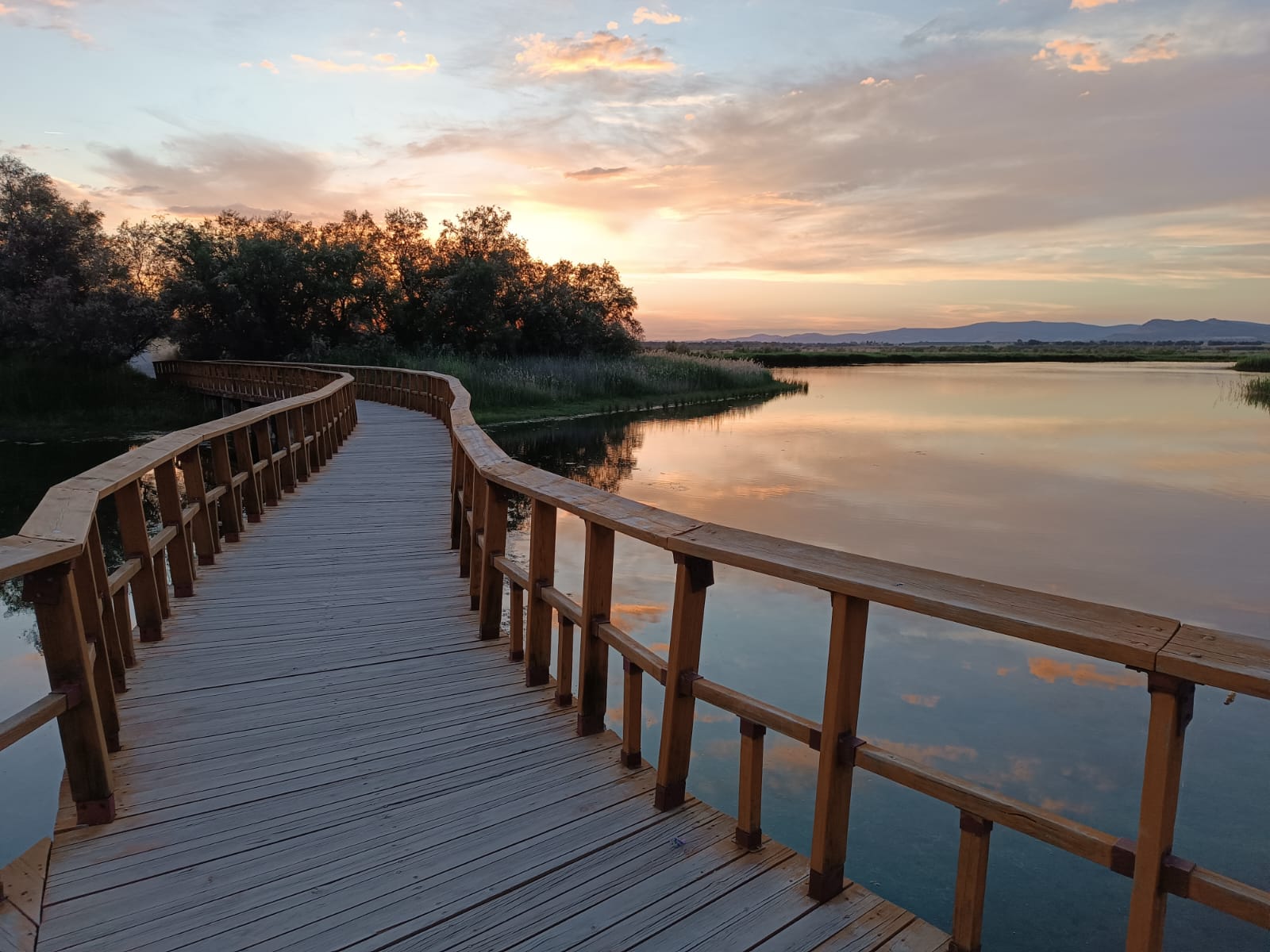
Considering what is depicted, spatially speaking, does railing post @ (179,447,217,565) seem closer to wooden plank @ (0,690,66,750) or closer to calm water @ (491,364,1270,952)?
wooden plank @ (0,690,66,750)

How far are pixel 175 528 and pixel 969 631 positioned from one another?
7.27 meters

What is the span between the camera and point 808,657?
7254 mm

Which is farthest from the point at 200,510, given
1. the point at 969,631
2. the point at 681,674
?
the point at 969,631

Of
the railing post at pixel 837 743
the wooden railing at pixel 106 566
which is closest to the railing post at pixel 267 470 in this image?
the wooden railing at pixel 106 566

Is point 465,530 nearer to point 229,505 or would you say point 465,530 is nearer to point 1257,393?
point 229,505

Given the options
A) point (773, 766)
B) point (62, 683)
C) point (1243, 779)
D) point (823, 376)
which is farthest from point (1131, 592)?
point (823, 376)

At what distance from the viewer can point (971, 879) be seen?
2057mm

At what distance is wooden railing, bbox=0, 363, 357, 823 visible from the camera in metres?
2.53

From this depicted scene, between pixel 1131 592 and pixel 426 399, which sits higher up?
pixel 426 399

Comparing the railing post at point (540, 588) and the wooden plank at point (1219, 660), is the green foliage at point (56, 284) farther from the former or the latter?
the wooden plank at point (1219, 660)

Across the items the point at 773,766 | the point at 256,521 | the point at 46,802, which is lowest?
the point at 46,802

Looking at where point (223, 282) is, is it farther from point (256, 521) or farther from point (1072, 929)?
point (1072, 929)

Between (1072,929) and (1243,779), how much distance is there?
2268 mm

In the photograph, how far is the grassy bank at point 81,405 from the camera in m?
24.9
